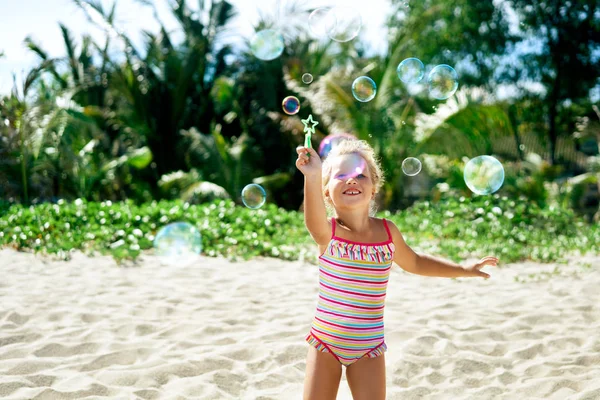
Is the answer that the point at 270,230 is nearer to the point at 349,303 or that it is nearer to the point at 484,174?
the point at 484,174

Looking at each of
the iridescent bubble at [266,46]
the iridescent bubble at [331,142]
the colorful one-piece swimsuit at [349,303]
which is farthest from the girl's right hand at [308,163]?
the iridescent bubble at [266,46]

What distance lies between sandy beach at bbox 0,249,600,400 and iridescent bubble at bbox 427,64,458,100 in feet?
6.18

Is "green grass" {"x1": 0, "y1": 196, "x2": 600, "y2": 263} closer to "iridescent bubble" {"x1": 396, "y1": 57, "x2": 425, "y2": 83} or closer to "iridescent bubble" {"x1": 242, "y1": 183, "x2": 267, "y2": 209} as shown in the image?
"iridescent bubble" {"x1": 242, "y1": 183, "x2": 267, "y2": 209}

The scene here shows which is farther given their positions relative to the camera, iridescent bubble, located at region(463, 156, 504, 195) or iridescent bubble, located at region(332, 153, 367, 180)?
iridescent bubble, located at region(463, 156, 504, 195)

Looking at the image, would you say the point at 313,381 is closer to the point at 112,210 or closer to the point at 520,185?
the point at 112,210

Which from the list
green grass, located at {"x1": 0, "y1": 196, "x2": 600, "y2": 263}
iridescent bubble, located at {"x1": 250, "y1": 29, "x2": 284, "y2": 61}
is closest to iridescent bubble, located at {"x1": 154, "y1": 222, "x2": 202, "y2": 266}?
green grass, located at {"x1": 0, "y1": 196, "x2": 600, "y2": 263}

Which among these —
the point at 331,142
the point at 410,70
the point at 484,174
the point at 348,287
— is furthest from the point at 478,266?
the point at 410,70

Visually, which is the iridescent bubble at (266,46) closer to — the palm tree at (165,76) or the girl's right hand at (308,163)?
the girl's right hand at (308,163)

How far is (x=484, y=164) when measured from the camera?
4.88 metres

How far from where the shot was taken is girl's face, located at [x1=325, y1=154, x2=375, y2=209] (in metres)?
2.29

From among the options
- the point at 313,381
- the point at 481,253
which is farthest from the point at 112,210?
the point at 313,381

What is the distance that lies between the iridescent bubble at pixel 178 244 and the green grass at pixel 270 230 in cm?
11

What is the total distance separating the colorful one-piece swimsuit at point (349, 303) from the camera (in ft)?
7.41

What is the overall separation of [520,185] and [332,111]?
4444mm
